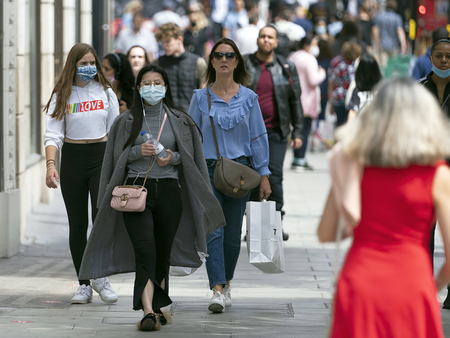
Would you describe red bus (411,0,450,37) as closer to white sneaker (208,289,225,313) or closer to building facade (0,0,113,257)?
building facade (0,0,113,257)

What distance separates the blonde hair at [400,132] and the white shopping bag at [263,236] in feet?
9.94

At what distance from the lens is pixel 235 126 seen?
239 inches

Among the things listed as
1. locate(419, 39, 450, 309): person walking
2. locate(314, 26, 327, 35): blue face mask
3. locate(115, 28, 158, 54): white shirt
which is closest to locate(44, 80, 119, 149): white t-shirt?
locate(419, 39, 450, 309): person walking

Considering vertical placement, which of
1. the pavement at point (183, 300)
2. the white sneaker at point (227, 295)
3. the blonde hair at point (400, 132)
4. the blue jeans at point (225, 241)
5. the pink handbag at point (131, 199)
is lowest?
the pavement at point (183, 300)

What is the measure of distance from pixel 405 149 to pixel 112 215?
3003mm

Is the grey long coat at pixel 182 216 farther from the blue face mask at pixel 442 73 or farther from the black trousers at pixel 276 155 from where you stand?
the black trousers at pixel 276 155

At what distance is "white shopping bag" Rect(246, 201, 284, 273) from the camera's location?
5957 millimetres

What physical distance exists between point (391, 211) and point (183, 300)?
3.62m

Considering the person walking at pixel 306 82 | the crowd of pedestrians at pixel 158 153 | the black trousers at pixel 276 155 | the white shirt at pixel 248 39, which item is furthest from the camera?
the person walking at pixel 306 82

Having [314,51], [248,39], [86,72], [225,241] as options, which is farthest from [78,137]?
[314,51]

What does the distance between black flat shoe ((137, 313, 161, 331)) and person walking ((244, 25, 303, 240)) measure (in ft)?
10.5

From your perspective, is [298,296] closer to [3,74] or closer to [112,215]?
[112,215]

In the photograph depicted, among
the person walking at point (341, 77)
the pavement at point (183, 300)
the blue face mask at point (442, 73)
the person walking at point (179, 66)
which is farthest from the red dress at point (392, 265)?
the person walking at point (341, 77)

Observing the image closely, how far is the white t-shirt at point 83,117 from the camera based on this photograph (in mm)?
6102
